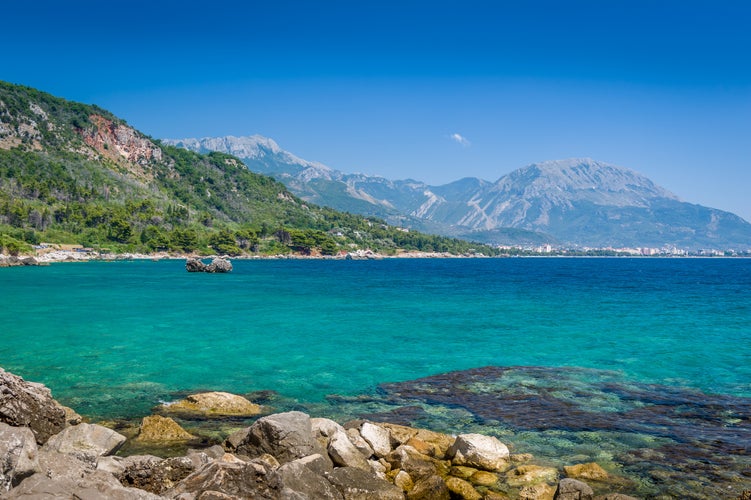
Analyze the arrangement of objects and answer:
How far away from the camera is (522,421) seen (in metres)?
21.7

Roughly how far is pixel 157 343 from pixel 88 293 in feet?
140

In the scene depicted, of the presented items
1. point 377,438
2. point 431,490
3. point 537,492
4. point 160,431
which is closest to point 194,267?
point 160,431

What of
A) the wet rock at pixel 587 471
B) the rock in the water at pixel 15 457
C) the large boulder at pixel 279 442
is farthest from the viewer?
the wet rock at pixel 587 471

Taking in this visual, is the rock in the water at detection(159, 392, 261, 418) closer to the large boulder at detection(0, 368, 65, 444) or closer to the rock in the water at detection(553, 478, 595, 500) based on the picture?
the large boulder at detection(0, 368, 65, 444)

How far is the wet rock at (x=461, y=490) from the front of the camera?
14620mm

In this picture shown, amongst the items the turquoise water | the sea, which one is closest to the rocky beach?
the sea

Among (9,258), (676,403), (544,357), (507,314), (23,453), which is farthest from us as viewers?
(9,258)

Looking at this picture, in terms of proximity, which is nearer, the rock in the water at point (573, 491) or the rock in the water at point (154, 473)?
the rock in the water at point (154, 473)

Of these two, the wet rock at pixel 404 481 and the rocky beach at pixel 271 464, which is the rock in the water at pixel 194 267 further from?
the wet rock at pixel 404 481

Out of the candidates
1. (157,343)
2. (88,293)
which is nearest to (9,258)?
(88,293)

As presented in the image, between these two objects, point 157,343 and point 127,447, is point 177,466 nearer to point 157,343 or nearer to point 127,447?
point 127,447

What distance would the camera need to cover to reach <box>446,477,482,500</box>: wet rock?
14620mm

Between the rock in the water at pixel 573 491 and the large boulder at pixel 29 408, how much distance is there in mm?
14331

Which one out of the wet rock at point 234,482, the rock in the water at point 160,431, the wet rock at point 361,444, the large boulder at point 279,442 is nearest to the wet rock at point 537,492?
the wet rock at point 361,444
